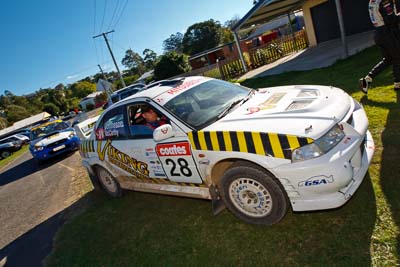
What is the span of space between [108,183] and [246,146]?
3511 millimetres

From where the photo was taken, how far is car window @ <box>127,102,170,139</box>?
3.75m

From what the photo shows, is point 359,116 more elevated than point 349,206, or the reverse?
point 359,116

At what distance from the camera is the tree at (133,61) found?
101350 millimetres

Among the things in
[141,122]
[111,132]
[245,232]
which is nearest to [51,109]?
[111,132]

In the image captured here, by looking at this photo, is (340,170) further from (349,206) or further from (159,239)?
(159,239)

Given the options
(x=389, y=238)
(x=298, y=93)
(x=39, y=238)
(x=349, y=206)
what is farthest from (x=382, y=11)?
(x=39, y=238)

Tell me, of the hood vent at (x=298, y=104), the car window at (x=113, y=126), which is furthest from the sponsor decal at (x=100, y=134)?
the hood vent at (x=298, y=104)

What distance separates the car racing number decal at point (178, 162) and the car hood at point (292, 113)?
1.43ft

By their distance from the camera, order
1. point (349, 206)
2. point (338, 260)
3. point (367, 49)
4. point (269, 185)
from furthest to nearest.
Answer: point (367, 49) → point (349, 206) → point (269, 185) → point (338, 260)

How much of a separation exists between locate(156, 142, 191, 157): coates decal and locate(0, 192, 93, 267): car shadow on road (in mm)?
2532

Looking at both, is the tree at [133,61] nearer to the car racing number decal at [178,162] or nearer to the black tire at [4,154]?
the black tire at [4,154]

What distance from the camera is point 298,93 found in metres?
3.50

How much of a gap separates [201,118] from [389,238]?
7.40 ft

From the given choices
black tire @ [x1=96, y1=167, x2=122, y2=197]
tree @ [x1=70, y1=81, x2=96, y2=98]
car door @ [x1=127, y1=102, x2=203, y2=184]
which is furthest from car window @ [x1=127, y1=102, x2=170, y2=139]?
tree @ [x1=70, y1=81, x2=96, y2=98]
